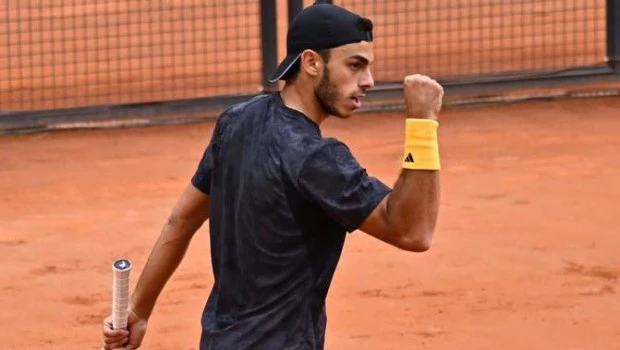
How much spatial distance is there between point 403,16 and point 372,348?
7824mm

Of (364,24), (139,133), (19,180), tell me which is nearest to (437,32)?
(139,133)

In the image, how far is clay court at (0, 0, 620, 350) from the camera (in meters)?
7.77

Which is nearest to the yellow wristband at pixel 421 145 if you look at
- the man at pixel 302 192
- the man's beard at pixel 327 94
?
the man at pixel 302 192

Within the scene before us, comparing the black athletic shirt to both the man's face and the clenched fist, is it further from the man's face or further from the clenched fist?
the clenched fist

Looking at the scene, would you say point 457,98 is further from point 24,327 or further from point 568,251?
point 24,327

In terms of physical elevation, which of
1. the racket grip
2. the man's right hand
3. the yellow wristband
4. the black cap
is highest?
the black cap

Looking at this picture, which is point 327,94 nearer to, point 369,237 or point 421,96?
point 421,96

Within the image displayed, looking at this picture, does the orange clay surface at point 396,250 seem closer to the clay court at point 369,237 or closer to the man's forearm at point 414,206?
the clay court at point 369,237

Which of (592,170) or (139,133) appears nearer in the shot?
(592,170)

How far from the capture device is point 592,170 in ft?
35.4

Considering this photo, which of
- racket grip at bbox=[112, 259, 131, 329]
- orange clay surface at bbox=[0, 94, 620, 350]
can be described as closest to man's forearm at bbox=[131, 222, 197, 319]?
racket grip at bbox=[112, 259, 131, 329]

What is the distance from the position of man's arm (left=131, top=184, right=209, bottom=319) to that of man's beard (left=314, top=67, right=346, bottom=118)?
1.93 feet

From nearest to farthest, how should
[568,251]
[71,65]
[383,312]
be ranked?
[383,312] < [568,251] < [71,65]

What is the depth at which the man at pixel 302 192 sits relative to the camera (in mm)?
4258
